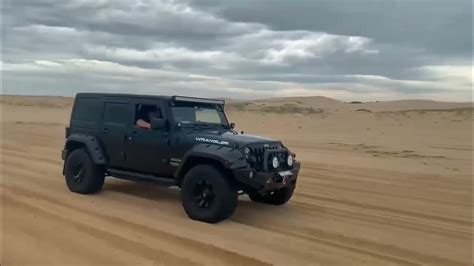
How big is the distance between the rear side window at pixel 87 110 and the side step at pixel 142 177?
106 centimetres

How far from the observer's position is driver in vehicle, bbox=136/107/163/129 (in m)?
8.65

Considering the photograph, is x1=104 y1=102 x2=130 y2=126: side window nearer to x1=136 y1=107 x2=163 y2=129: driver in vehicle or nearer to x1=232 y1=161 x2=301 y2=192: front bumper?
x1=136 y1=107 x2=163 y2=129: driver in vehicle

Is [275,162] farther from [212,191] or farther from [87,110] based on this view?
[87,110]

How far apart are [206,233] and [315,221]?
180 centimetres

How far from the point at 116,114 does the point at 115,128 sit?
0.86 ft

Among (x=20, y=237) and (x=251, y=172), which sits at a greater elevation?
(x=251, y=172)

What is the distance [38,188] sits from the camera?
31.9 ft

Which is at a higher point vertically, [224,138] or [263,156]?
[224,138]

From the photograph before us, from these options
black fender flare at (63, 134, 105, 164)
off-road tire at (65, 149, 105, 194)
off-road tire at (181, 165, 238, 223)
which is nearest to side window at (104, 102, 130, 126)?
black fender flare at (63, 134, 105, 164)

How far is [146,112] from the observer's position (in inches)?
349

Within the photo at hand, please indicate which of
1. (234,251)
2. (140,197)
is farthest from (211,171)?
(140,197)

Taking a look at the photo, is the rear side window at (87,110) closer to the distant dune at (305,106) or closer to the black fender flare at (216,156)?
the black fender flare at (216,156)

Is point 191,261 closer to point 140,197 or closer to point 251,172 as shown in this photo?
point 251,172

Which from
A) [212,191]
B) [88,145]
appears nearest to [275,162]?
[212,191]
